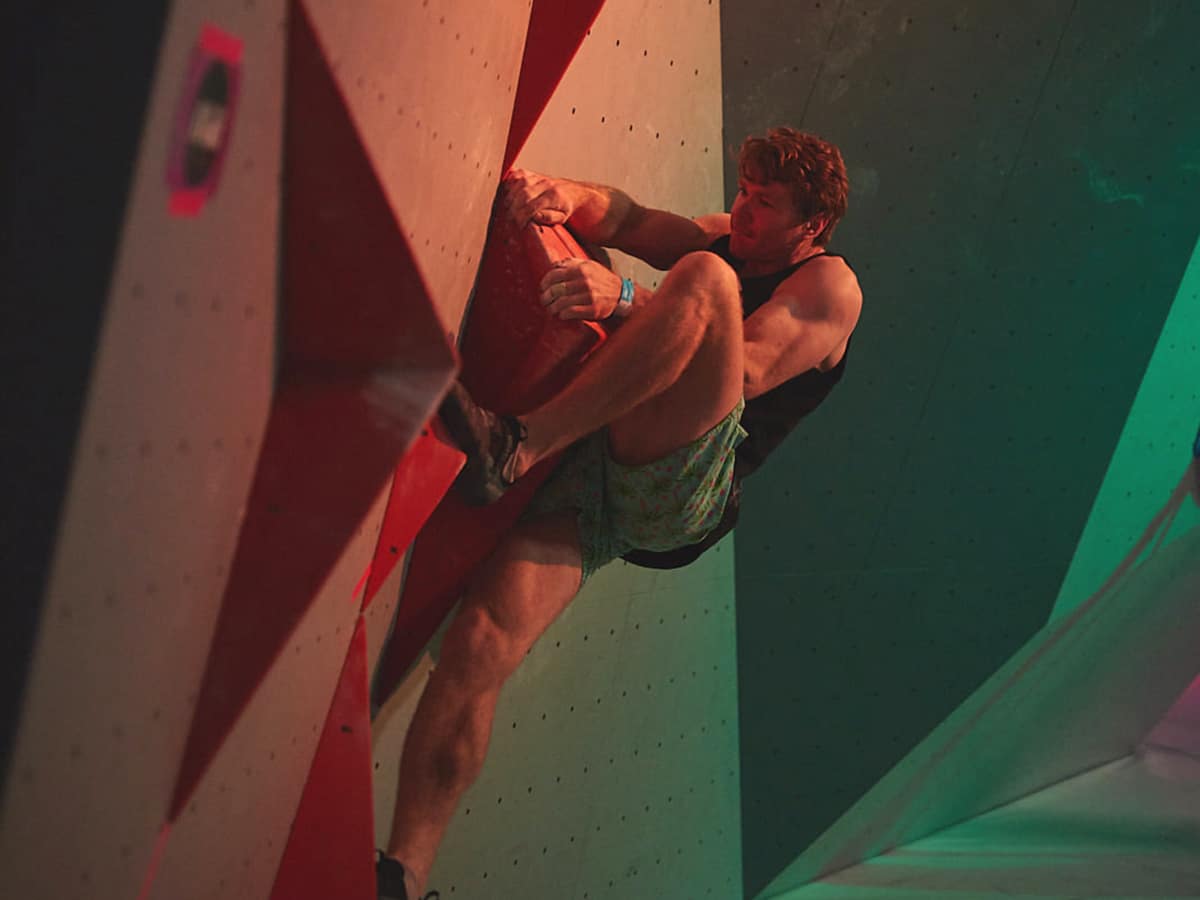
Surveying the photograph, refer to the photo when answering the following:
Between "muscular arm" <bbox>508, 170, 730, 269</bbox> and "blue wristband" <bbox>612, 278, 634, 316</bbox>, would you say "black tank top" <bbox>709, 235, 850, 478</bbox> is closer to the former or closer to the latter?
"muscular arm" <bbox>508, 170, 730, 269</bbox>

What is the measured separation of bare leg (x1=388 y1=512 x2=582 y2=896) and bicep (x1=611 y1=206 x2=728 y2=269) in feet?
1.71

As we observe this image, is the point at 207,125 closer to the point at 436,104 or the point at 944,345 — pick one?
the point at 436,104

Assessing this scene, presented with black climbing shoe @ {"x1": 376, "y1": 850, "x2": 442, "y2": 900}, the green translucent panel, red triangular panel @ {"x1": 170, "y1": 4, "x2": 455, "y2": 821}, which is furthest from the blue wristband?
the green translucent panel

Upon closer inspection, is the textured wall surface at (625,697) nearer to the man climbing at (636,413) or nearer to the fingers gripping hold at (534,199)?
the fingers gripping hold at (534,199)

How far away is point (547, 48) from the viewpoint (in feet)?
6.99

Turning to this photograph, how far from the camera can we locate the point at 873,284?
10.6 ft

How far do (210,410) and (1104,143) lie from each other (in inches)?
106

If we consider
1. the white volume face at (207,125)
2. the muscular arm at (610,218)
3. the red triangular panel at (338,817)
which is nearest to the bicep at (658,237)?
Answer: the muscular arm at (610,218)

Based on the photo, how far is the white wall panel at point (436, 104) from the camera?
1416 millimetres

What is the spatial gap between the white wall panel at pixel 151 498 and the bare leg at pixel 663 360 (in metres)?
0.69

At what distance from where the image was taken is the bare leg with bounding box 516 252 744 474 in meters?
1.98

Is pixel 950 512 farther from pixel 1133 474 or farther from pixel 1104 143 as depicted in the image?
pixel 1104 143

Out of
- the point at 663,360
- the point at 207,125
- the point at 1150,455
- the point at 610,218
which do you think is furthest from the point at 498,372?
the point at 1150,455

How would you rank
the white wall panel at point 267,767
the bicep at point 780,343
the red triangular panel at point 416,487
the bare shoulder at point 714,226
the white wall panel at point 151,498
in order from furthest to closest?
the bare shoulder at point 714,226, the bicep at point 780,343, the red triangular panel at point 416,487, the white wall panel at point 267,767, the white wall panel at point 151,498
